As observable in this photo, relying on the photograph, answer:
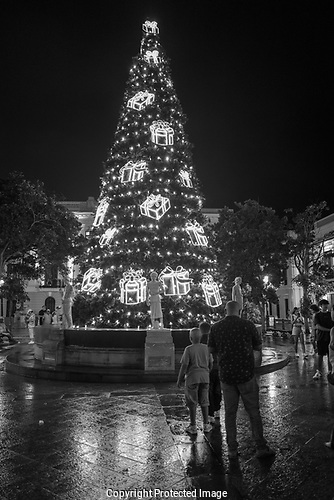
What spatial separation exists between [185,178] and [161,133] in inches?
78.5

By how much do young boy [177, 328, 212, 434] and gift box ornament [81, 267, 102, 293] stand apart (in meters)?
10.4

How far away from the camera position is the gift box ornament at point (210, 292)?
595 inches

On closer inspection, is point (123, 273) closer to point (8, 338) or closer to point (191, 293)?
point (191, 293)

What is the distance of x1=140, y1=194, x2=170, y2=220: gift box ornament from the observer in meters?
15.1

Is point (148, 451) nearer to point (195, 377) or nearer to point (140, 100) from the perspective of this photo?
point (195, 377)

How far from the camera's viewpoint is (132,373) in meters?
9.98

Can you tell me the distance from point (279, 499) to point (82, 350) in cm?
844

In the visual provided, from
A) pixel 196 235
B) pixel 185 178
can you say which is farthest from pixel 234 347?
pixel 185 178

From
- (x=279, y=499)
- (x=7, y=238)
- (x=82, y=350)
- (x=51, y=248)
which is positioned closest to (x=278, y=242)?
(x=51, y=248)

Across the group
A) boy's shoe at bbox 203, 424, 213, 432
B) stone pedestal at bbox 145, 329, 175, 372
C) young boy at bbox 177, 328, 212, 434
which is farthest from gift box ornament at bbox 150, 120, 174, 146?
boy's shoe at bbox 203, 424, 213, 432

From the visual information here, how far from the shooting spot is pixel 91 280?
52.1 feet

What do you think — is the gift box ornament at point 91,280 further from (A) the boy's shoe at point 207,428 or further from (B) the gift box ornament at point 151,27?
(B) the gift box ornament at point 151,27

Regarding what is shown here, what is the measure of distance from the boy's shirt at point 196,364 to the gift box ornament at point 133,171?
35.7ft

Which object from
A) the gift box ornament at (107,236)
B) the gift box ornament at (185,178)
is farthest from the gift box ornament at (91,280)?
the gift box ornament at (185,178)
